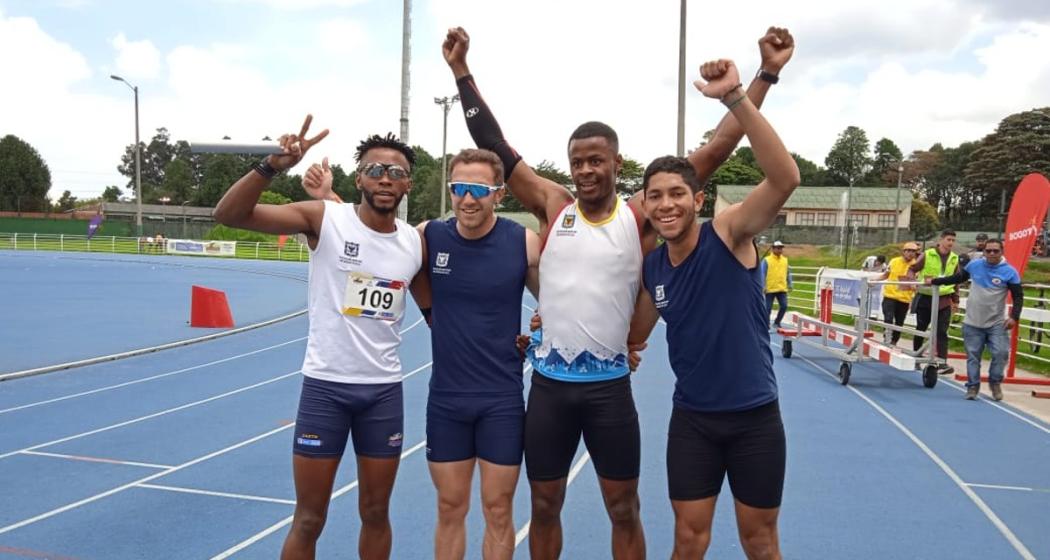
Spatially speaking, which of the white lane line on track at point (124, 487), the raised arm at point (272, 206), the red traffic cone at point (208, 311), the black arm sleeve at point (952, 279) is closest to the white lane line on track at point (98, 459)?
the white lane line on track at point (124, 487)

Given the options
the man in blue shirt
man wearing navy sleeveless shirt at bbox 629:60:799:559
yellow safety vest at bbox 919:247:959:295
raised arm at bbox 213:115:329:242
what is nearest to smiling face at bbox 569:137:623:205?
man wearing navy sleeveless shirt at bbox 629:60:799:559

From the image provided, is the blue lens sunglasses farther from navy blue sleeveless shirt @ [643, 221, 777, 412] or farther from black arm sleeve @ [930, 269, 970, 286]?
black arm sleeve @ [930, 269, 970, 286]

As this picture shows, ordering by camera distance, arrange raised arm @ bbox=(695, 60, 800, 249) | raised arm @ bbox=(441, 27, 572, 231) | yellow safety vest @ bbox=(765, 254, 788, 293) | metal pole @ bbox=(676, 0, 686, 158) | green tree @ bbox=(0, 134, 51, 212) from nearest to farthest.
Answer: raised arm @ bbox=(695, 60, 800, 249) → raised arm @ bbox=(441, 27, 572, 231) → metal pole @ bbox=(676, 0, 686, 158) → yellow safety vest @ bbox=(765, 254, 788, 293) → green tree @ bbox=(0, 134, 51, 212)

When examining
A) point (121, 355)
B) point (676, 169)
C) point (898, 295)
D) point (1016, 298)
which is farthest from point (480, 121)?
point (898, 295)

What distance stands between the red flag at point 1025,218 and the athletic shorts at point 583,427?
841 cm

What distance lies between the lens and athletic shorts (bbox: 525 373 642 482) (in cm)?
304

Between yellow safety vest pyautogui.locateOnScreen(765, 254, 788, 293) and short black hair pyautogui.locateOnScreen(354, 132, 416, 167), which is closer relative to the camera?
short black hair pyautogui.locateOnScreen(354, 132, 416, 167)

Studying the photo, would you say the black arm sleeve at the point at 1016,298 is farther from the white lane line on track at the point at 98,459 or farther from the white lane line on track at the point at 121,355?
the white lane line on track at the point at 121,355

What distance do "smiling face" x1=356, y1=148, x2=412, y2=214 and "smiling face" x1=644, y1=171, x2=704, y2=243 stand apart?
44.5 inches

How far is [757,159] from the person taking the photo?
2.71 metres

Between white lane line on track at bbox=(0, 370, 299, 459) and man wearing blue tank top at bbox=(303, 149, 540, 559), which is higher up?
man wearing blue tank top at bbox=(303, 149, 540, 559)

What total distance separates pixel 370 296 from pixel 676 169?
1419 millimetres

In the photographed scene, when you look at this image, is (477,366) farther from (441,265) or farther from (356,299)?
(356,299)

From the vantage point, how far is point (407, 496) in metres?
4.97
